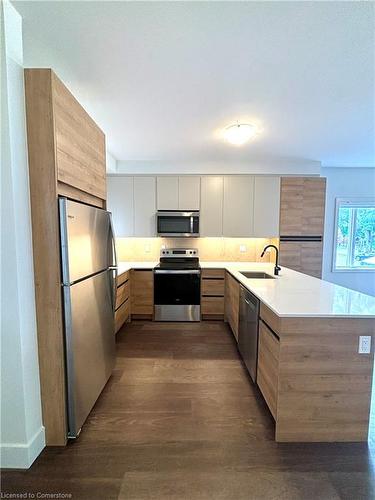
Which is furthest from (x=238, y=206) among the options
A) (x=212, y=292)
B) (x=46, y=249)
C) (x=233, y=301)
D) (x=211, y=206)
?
(x=46, y=249)

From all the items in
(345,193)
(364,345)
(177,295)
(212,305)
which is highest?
(345,193)

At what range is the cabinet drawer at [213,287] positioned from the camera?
3.64 meters

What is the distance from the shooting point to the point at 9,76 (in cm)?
122

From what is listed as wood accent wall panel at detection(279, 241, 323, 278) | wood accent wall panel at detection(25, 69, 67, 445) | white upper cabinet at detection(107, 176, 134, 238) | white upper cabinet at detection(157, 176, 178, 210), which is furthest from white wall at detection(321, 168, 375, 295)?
wood accent wall panel at detection(25, 69, 67, 445)

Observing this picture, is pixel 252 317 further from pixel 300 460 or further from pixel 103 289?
pixel 103 289

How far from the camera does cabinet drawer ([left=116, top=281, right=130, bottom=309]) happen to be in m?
3.09

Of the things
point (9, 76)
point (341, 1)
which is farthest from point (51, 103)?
point (341, 1)

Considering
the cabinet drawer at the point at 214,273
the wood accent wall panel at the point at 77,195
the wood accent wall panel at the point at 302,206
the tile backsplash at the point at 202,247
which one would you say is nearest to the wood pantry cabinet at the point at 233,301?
the cabinet drawer at the point at 214,273

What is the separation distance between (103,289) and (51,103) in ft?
4.30

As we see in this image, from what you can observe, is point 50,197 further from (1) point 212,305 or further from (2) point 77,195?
(1) point 212,305

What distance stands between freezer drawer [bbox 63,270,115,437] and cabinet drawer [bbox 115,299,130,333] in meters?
0.96

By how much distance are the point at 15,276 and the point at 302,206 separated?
4023mm

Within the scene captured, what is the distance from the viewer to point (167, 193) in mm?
3842

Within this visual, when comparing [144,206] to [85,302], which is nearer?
[85,302]
